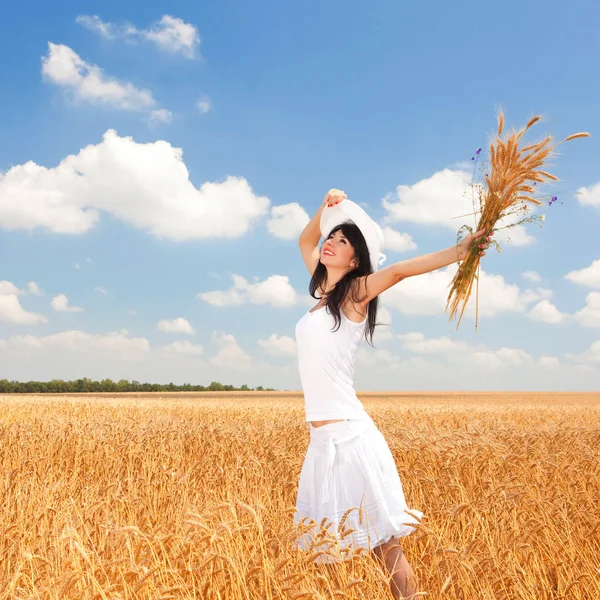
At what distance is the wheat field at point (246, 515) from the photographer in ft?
9.65

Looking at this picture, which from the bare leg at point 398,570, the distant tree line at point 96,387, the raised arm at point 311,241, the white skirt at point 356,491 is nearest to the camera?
the bare leg at point 398,570

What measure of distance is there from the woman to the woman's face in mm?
118

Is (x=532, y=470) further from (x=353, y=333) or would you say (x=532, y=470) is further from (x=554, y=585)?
(x=353, y=333)

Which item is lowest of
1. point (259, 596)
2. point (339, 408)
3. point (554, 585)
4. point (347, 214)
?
point (554, 585)

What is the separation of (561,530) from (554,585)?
29.2 inches

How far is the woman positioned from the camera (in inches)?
117

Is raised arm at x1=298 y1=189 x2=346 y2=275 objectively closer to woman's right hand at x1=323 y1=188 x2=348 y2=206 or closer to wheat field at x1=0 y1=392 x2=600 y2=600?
woman's right hand at x1=323 y1=188 x2=348 y2=206

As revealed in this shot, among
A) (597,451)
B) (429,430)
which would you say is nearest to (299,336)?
(597,451)

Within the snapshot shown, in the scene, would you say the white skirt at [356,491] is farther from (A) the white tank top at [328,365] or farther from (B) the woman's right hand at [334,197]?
(B) the woman's right hand at [334,197]

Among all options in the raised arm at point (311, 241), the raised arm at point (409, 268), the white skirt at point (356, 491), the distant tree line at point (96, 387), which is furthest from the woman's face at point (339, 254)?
the distant tree line at point (96, 387)

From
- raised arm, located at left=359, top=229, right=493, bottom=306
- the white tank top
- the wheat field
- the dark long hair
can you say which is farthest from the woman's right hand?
the wheat field

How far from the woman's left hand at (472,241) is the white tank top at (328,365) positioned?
0.63m

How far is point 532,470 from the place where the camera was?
6961mm

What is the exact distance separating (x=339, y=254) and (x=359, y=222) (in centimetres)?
22
